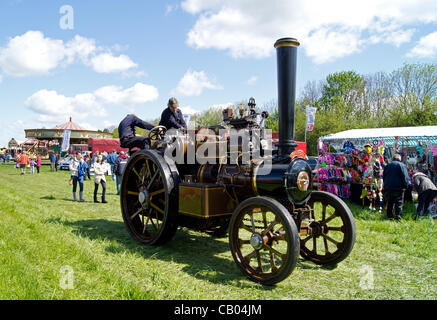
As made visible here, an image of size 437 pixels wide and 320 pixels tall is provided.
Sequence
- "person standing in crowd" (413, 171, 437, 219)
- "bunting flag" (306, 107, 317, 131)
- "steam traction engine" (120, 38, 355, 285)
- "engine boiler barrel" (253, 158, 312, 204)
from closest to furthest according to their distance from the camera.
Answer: "steam traction engine" (120, 38, 355, 285) < "engine boiler barrel" (253, 158, 312, 204) < "person standing in crowd" (413, 171, 437, 219) < "bunting flag" (306, 107, 317, 131)

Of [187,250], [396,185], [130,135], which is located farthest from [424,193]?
[130,135]

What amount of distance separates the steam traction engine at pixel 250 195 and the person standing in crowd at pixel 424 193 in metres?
3.55

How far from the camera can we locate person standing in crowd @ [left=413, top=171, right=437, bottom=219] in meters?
6.79

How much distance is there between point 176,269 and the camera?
12.0 ft

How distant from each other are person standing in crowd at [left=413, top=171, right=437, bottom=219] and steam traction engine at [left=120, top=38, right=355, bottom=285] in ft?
11.7

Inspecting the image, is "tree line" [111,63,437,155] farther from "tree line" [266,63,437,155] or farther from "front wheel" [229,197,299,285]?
"front wheel" [229,197,299,285]

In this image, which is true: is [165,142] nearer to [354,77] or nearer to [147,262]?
[147,262]

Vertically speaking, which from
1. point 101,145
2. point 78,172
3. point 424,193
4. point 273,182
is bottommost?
point 424,193

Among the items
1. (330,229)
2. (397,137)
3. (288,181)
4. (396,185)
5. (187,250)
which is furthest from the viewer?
(397,137)

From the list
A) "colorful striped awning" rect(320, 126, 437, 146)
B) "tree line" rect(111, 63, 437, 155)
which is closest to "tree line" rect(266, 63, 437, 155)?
"tree line" rect(111, 63, 437, 155)

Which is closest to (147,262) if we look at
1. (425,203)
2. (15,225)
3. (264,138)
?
(264,138)

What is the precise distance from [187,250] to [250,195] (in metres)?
1.32

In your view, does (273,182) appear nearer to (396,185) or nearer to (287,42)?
(287,42)

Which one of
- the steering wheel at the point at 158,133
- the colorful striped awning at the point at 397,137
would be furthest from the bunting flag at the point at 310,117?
the steering wheel at the point at 158,133
